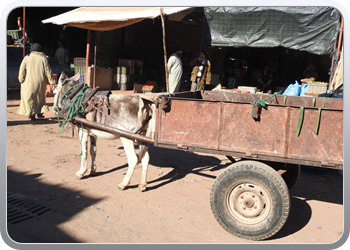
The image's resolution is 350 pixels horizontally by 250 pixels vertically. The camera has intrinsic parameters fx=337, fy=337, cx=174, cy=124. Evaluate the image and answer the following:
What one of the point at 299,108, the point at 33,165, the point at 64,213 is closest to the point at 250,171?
the point at 299,108

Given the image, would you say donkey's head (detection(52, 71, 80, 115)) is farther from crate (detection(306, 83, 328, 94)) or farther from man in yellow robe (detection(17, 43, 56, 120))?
crate (detection(306, 83, 328, 94))

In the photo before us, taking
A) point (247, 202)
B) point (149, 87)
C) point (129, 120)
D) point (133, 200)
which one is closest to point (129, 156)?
point (129, 120)

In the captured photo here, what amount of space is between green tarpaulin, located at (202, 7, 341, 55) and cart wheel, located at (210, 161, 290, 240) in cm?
687

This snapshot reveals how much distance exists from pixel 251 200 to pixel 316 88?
19.5ft

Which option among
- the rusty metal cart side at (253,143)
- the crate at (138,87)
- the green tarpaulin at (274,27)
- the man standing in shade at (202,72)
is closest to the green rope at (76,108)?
the rusty metal cart side at (253,143)

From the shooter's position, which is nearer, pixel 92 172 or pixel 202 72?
pixel 92 172

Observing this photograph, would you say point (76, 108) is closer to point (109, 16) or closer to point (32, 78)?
point (32, 78)

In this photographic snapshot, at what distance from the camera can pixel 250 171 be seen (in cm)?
372

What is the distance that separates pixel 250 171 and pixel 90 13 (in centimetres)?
845

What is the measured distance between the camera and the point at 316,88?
28.7ft

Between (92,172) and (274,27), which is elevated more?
(274,27)

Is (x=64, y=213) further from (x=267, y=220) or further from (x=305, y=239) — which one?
(x=305, y=239)

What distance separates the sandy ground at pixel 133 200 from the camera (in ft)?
12.7

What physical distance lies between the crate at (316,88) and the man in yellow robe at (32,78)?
6847 millimetres
